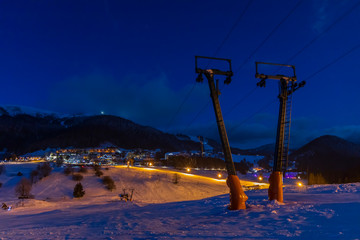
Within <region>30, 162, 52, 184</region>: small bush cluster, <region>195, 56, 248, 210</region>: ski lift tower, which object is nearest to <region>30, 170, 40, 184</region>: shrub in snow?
<region>30, 162, 52, 184</region>: small bush cluster

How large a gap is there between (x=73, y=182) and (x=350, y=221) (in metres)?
60.2

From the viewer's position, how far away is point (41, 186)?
180 feet

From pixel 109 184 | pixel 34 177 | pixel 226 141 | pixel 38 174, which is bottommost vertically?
pixel 109 184

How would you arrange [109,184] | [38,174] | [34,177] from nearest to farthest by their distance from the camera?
1. [109,184]
2. [34,177]
3. [38,174]

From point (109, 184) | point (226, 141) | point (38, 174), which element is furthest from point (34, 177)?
point (226, 141)

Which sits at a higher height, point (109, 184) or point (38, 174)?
point (38, 174)

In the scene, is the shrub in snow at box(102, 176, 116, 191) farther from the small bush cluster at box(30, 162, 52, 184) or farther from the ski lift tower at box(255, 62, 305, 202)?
the ski lift tower at box(255, 62, 305, 202)

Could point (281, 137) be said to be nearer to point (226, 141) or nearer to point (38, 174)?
point (226, 141)

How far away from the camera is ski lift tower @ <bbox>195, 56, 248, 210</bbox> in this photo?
1387cm

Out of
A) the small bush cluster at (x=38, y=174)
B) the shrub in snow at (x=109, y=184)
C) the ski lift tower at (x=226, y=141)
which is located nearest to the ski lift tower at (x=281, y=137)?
the ski lift tower at (x=226, y=141)

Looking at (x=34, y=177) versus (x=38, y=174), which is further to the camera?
(x=38, y=174)

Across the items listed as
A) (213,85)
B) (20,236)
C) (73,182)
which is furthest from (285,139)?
(73,182)

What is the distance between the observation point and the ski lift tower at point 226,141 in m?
13.9

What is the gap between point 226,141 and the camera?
1484 centimetres
